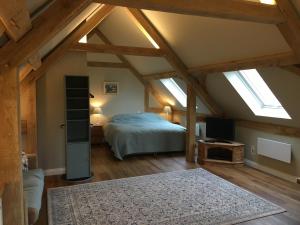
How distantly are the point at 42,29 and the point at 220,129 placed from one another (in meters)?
4.16

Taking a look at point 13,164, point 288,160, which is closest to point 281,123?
point 288,160

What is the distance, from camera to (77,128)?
4.34 metres

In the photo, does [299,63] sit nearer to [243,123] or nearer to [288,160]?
[288,160]

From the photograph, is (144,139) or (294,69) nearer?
(294,69)

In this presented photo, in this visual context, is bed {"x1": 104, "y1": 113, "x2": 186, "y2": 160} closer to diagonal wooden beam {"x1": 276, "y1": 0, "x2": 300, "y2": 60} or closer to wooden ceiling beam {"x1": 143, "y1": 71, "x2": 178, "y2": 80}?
wooden ceiling beam {"x1": 143, "y1": 71, "x2": 178, "y2": 80}

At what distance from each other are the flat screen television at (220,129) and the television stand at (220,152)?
143mm

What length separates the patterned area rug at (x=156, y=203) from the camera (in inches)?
110

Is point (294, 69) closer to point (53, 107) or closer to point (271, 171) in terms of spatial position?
point (271, 171)

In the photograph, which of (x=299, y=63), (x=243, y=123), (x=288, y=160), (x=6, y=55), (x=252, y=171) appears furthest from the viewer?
(x=243, y=123)

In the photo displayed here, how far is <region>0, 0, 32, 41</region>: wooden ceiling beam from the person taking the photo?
46.8 inches

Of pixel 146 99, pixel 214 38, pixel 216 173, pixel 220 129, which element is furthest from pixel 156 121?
pixel 214 38

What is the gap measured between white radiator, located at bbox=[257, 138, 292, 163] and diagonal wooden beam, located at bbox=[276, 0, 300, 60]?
2.02 m

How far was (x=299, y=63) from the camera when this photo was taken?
287cm

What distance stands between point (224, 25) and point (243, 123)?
2484mm
